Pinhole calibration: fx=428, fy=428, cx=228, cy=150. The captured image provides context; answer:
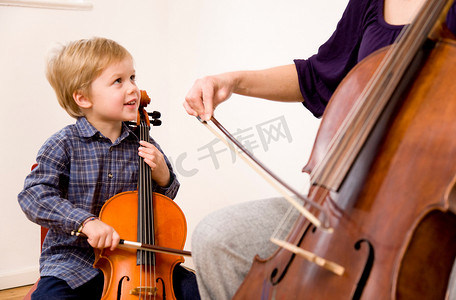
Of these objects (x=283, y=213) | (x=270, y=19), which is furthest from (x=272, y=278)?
(x=270, y=19)

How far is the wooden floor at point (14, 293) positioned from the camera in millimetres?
1808

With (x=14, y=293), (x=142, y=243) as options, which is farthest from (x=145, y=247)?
(x=14, y=293)

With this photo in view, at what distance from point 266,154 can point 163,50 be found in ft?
3.24

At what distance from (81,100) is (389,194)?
40.1 inches

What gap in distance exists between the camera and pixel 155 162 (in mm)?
1200

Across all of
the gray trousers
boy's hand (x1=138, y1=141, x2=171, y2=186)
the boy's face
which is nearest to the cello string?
the gray trousers

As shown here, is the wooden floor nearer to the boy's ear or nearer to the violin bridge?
the boy's ear

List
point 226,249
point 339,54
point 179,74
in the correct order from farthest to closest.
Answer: point 179,74 < point 339,54 < point 226,249

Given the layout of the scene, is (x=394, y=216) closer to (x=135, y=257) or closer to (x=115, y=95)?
(x=135, y=257)

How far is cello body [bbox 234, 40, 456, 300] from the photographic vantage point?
48cm

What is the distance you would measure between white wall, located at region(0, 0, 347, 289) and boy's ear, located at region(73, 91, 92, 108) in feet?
Result: 2.46

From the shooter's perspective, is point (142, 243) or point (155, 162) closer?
point (142, 243)

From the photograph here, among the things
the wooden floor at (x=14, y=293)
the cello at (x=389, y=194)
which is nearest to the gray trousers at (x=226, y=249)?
the cello at (x=389, y=194)

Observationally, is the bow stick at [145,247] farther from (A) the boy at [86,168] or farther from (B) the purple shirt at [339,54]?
(B) the purple shirt at [339,54]
